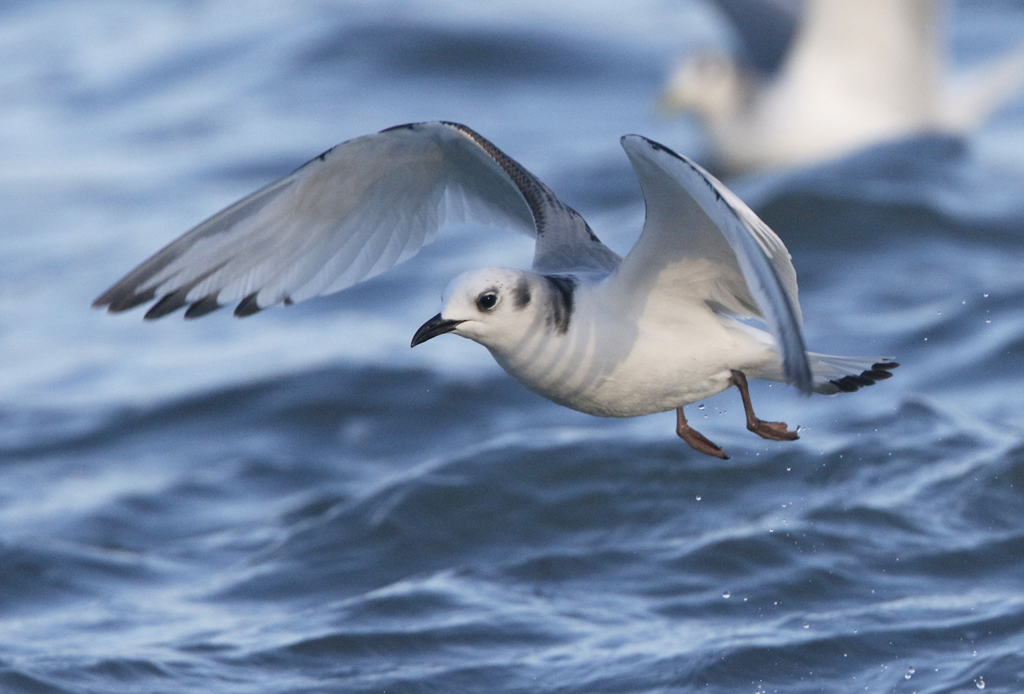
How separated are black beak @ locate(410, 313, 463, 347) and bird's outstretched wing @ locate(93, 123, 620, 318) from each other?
2.08 feet

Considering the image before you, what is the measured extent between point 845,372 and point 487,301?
1.21 metres

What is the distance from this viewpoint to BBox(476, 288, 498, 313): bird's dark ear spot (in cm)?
477

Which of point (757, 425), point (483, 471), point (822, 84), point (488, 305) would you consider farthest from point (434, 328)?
point (822, 84)

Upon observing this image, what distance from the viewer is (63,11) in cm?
2041

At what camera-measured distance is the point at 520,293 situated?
4793 millimetres

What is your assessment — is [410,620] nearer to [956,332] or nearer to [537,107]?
[956,332]

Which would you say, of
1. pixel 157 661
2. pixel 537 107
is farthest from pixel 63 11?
pixel 157 661

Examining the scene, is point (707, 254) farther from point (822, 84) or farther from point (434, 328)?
point (822, 84)

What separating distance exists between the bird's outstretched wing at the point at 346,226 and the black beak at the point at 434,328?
2.08 ft

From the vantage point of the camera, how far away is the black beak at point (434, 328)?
15.4ft

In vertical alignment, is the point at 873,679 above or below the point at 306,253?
below

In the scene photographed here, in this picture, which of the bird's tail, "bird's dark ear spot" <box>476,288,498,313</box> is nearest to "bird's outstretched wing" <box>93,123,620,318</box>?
"bird's dark ear spot" <box>476,288,498,313</box>

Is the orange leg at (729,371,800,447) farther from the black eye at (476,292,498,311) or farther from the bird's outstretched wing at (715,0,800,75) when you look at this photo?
the bird's outstretched wing at (715,0,800,75)

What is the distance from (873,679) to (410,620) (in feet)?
6.58
